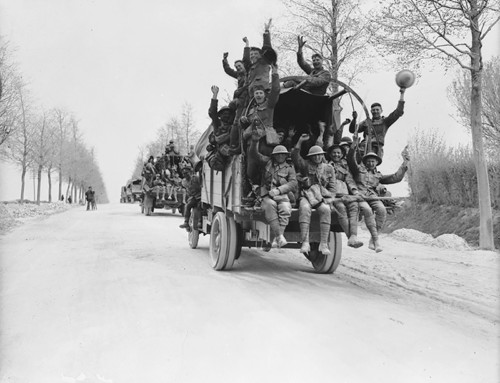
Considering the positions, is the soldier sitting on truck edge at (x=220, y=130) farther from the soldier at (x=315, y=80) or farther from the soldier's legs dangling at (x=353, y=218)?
the soldier's legs dangling at (x=353, y=218)

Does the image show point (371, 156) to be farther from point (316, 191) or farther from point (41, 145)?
point (41, 145)

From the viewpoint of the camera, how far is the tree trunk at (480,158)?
1078cm

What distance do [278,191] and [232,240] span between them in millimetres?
1531

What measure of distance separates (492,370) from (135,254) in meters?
6.33

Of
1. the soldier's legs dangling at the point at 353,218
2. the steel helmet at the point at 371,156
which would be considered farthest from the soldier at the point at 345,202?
the steel helmet at the point at 371,156

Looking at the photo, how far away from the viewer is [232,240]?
6914mm

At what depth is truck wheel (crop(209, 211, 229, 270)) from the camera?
22.7 ft

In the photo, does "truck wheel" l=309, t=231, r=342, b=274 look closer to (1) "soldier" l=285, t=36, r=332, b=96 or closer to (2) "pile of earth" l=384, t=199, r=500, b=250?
(1) "soldier" l=285, t=36, r=332, b=96

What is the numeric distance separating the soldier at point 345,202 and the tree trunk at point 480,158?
577 cm

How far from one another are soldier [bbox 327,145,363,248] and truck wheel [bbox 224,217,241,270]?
1.72 metres

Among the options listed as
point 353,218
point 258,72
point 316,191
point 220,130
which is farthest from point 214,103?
point 353,218

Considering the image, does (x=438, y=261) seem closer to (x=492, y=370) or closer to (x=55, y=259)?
(x=492, y=370)

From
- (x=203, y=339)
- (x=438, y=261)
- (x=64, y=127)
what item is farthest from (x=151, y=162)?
(x=64, y=127)

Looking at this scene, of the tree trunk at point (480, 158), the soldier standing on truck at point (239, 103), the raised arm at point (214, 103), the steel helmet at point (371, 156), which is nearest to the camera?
the steel helmet at point (371, 156)
